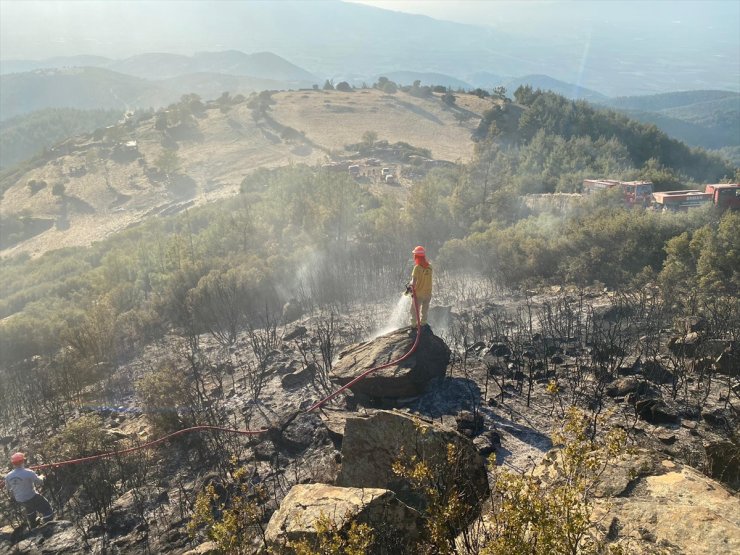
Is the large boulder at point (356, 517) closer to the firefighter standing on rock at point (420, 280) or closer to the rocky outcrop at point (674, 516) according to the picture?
the rocky outcrop at point (674, 516)

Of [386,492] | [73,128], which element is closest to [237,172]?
[386,492]

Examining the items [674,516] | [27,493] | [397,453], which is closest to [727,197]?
[674,516]

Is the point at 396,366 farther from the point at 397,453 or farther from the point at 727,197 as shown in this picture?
the point at 727,197

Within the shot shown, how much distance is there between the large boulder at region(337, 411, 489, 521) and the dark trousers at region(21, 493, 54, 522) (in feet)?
16.7

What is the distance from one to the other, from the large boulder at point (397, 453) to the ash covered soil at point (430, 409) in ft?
2.81

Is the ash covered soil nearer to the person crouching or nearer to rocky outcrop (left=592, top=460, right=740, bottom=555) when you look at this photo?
the person crouching

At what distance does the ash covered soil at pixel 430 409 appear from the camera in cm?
785

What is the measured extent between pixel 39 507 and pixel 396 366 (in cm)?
614

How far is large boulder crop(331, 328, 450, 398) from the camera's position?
9.62m

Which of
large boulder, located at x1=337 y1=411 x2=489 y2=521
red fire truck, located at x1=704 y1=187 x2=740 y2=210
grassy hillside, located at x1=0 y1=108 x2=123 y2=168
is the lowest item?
grassy hillside, located at x1=0 y1=108 x2=123 y2=168

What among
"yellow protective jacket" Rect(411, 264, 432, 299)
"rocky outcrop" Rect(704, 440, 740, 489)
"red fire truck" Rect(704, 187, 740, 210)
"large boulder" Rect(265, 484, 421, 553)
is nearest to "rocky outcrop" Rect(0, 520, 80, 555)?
"large boulder" Rect(265, 484, 421, 553)

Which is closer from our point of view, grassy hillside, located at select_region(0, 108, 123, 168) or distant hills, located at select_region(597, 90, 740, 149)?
grassy hillside, located at select_region(0, 108, 123, 168)

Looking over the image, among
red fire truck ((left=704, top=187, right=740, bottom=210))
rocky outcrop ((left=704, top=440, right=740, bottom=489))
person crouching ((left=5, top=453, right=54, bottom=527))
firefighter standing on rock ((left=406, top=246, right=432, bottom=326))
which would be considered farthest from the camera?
red fire truck ((left=704, top=187, right=740, bottom=210))

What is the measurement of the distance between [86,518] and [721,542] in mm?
8314
